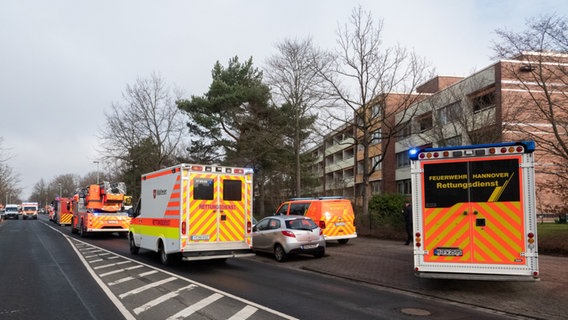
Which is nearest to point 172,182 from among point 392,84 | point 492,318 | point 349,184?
point 492,318

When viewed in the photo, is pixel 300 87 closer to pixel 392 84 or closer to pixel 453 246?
pixel 392 84

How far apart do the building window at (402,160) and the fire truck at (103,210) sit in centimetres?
3183

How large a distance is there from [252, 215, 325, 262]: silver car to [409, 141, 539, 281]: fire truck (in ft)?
18.5

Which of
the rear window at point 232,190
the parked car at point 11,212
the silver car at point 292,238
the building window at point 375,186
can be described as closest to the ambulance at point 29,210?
the parked car at point 11,212

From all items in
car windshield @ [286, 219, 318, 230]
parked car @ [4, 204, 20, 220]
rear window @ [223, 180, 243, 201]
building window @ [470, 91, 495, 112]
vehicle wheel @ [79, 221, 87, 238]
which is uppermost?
building window @ [470, 91, 495, 112]

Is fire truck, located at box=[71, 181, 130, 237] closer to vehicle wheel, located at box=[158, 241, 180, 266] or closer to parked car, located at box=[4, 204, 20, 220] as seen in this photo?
vehicle wheel, located at box=[158, 241, 180, 266]

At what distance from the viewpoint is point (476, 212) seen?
358 inches

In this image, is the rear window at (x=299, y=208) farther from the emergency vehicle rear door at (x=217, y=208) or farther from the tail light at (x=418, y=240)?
the tail light at (x=418, y=240)

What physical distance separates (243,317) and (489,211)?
532cm

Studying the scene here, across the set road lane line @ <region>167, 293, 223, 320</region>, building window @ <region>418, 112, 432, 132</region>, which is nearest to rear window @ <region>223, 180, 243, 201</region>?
road lane line @ <region>167, 293, 223, 320</region>

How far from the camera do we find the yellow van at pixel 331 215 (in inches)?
702

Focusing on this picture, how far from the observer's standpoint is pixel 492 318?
7234mm

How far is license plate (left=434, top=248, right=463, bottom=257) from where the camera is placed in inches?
360

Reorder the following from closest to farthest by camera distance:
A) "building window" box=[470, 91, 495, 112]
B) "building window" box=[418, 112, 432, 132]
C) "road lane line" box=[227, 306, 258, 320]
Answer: "road lane line" box=[227, 306, 258, 320] < "building window" box=[470, 91, 495, 112] < "building window" box=[418, 112, 432, 132]
